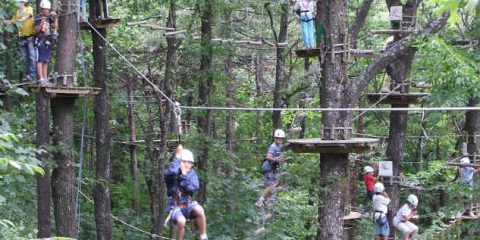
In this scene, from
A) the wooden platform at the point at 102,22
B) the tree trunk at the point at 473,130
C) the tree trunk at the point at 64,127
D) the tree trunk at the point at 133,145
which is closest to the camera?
the tree trunk at the point at 64,127

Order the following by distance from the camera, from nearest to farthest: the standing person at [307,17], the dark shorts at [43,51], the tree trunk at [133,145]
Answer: the dark shorts at [43,51] → the standing person at [307,17] → the tree trunk at [133,145]

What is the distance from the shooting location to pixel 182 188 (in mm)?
6102

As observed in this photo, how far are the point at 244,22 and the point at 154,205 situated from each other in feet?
17.2

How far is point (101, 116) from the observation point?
12.1 metres

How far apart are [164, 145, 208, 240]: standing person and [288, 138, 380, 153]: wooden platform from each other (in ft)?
8.69

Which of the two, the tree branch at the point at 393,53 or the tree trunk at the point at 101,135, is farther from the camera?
the tree trunk at the point at 101,135

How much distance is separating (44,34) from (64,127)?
3.96 ft

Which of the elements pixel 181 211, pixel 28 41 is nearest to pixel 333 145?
pixel 181 211

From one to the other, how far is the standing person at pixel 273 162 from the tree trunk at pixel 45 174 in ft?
10.6

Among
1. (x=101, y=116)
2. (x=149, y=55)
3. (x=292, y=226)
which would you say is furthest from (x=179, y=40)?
(x=292, y=226)

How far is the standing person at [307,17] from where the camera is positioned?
394 inches

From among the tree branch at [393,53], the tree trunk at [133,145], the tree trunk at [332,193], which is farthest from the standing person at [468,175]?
the tree trunk at [133,145]

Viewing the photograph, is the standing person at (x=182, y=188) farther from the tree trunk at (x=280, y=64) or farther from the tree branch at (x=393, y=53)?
the tree trunk at (x=280, y=64)

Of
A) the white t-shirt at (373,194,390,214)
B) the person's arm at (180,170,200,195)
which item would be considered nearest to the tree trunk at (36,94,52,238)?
the person's arm at (180,170,200,195)
